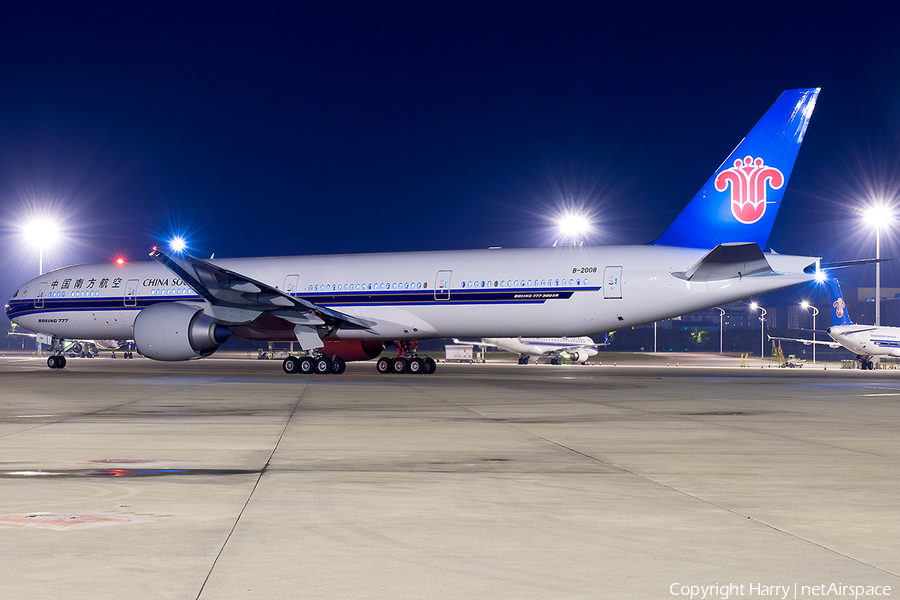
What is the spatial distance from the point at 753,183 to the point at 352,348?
1391 cm

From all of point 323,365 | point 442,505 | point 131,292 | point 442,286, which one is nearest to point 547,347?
point 323,365

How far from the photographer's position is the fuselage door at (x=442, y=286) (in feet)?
86.1

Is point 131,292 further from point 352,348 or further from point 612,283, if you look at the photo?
point 612,283

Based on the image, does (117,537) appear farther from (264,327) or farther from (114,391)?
(264,327)

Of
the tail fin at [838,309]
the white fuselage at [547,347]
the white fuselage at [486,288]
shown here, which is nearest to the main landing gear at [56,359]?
the white fuselage at [486,288]

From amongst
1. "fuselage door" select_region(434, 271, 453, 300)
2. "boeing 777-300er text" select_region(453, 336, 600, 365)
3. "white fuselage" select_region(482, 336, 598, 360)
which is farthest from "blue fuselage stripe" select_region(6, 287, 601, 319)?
"white fuselage" select_region(482, 336, 598, 360)

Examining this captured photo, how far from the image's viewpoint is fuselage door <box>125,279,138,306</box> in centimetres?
3052

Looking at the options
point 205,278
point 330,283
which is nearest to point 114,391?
point 205,278

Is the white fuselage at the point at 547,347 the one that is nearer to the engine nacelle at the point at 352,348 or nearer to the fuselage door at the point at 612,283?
the engine nacelle at the point at 352,348

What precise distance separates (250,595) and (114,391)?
17104 millimetres

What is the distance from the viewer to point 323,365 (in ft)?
92.0

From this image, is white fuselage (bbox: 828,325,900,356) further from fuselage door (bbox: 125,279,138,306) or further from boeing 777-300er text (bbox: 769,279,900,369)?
fuselage door (bbox: 125,279,138,306)

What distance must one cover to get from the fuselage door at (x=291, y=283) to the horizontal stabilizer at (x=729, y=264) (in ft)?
42.9

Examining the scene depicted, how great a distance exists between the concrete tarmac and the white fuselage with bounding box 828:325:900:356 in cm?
3869
